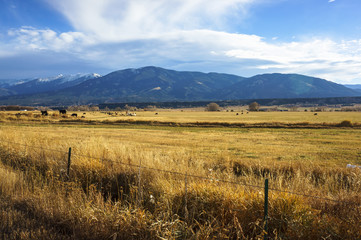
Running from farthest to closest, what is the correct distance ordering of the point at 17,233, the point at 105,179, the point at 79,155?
the point at 79,155 < the point at 105,179 < the point at 17,233

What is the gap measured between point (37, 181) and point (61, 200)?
10.3 ft

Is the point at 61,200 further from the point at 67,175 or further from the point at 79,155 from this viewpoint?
the point at 79,155

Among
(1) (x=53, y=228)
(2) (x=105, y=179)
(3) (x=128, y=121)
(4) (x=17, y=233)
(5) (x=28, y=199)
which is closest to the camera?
(4) (x=17, y=233)

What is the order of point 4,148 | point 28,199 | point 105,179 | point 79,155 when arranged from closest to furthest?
point 28,199 < point 105,179 < point 79,155 < point 4,148

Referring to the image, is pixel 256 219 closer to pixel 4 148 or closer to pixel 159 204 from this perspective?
pixel 159 204

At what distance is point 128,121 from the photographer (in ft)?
208

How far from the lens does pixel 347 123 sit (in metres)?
50.8

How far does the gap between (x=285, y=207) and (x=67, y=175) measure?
731 centimetres

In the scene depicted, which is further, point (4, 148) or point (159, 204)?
point (4, 148)

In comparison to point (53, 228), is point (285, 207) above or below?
above

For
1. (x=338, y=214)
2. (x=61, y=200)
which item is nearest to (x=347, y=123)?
(x=338, y=214)

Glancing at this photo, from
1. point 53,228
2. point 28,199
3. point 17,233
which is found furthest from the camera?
point 28,199

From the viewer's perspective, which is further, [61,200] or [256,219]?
[61,200]

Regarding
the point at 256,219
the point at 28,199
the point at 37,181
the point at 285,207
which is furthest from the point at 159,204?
the point at 37,181
